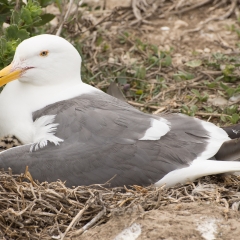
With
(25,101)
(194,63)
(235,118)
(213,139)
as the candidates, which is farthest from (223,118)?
(25,101)

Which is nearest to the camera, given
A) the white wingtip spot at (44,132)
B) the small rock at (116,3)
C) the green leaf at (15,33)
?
the white wingtip spot at (44,132)

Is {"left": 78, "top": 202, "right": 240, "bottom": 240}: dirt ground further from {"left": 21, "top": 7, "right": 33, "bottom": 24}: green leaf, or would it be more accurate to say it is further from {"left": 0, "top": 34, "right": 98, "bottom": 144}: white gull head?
{"left": 21, "top": 7, "right": 33, "bottom": 24}: green leaf

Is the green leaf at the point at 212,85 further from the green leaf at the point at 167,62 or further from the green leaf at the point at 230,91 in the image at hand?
the green leaf at the point at 167,62

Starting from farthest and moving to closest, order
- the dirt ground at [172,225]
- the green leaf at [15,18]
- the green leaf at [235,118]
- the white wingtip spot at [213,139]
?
the green leaf at [235,118] < the green leaf at [15,18] < the white wingtip spot at [213,139] < the dirt ground at [172,225]

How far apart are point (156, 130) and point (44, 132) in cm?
92

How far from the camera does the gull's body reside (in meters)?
5.11

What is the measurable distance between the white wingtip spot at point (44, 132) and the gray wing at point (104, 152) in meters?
→ 0.04

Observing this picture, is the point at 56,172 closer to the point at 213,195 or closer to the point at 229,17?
the point at 213,195

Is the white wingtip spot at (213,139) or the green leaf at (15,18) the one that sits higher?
the green leaf at (15,18)

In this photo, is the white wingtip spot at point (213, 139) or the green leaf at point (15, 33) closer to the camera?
the white wingtip spot at point (213, 139)

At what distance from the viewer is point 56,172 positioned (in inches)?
200

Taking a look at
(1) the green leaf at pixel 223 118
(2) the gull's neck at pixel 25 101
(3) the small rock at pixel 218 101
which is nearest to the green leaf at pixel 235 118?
(1) the green leaf at pixel 223 118

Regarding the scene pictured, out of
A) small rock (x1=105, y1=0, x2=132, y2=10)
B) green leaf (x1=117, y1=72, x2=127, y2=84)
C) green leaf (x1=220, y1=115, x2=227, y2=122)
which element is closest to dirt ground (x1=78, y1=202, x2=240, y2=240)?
green leaf (x1=220, y1=115, x2=227, y2=122)

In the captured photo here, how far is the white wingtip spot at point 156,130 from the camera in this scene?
5.27 meters
